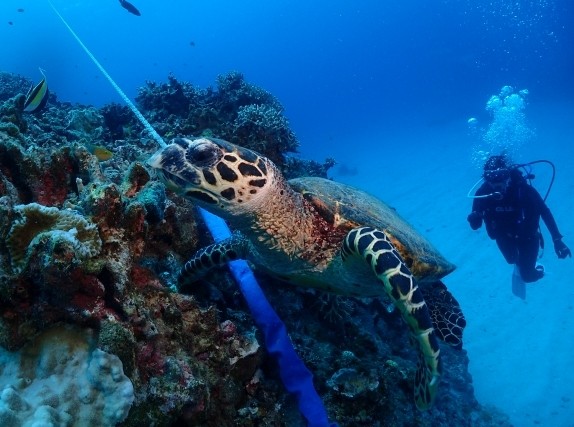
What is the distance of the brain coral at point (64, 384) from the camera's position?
1.45 meters

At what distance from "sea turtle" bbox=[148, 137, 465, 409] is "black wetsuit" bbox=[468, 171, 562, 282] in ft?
16.4

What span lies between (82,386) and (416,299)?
200 cm

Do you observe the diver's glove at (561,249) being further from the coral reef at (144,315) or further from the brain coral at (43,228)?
the brain coral at (43,228)

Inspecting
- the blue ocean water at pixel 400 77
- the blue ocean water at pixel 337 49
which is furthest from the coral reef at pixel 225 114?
the blue ocean water at pixel 337 49

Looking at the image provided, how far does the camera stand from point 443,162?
3275 centimetres

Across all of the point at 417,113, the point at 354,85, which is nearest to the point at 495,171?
the point at 417,113

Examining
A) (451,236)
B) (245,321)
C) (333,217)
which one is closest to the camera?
(245,321)

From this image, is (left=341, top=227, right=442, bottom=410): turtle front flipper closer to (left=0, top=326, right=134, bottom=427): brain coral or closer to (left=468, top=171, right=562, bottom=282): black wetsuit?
(left=0, top=326, right=134, bottom=427): brain coral

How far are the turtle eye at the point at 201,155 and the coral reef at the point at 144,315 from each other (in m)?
0.36

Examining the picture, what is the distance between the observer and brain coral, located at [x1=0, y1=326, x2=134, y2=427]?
1453 mm

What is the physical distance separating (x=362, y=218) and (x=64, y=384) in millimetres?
2346

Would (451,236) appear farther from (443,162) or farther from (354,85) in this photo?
(354,85)

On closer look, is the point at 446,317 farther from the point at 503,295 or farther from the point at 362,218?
the point at 503,295

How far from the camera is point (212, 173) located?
238cm
